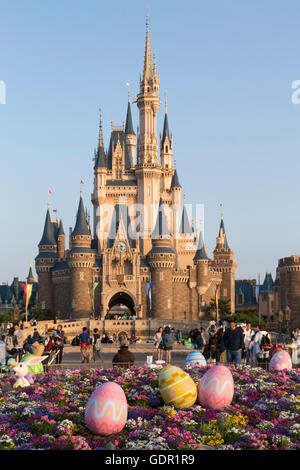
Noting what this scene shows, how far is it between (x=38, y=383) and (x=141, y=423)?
4265 millimetres

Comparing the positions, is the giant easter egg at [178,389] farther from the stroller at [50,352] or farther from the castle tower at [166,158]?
the castle tower at [166,158]

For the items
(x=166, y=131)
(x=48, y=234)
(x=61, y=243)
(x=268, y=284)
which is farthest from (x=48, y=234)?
(x=268, y=284)

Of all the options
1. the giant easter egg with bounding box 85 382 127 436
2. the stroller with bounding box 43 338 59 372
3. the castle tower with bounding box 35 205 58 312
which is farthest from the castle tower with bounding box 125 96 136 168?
the giant easter egg with bounding box 85 382 127 436

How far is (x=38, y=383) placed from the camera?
16656 millimetres

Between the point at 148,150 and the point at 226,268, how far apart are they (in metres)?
17.2

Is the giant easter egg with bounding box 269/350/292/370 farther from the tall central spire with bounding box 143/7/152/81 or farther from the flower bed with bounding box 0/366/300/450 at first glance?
the tall central spire with bounding box 143/7/152/81

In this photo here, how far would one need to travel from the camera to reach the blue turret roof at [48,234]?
270ft

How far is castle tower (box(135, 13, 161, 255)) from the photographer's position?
8569cm

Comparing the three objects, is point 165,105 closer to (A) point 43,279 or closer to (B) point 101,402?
(A) point 43,279

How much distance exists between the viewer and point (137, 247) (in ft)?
265

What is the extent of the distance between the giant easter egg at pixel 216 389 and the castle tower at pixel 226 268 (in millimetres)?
71446

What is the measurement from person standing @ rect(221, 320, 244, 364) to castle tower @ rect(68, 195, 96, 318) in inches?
2183
